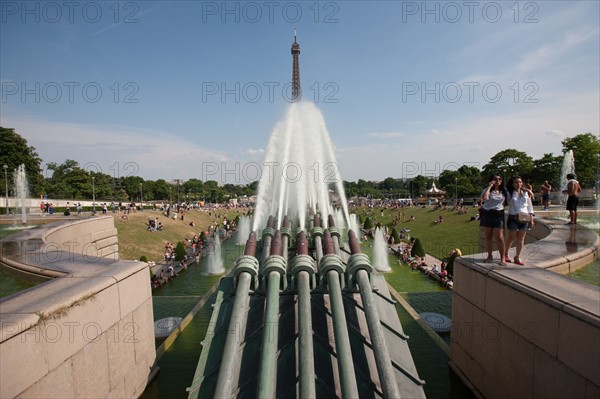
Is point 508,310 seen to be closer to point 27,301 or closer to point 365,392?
point 365,392

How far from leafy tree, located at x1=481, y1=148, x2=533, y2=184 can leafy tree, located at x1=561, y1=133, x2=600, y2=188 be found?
13.3 metres

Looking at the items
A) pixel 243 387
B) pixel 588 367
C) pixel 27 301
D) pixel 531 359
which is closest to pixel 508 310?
pixel 531 359

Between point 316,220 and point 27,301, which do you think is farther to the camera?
point 316,220

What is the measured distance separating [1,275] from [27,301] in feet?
12.3

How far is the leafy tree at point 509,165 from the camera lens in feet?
236

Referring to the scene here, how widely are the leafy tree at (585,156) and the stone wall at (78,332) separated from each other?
219 feet

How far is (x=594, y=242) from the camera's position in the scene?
9.30m

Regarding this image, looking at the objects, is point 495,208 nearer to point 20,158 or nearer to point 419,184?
point 20,158

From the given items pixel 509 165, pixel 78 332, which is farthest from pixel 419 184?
pixel 78 332

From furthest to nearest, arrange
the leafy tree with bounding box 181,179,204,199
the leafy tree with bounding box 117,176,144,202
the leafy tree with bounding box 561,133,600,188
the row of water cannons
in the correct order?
the leafy tree with bounding box 181,179,204,199, the leafy tree with bounding box 117,176,144,202, the leafy tree with bounding box 561,133,600,188, the row of water cannons

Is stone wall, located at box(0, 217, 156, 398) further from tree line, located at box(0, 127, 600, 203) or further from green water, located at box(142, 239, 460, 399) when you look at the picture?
tree line, located at box(0, 127, 600, 203)

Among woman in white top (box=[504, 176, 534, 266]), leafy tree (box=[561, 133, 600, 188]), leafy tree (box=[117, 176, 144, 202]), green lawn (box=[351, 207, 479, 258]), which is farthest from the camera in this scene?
leafy tree (box=[117, 176, 144, 202])

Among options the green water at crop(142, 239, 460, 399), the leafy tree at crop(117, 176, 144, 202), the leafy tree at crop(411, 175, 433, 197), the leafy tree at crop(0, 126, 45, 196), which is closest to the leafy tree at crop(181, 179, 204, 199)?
the leafy tree at crop(117, 176, 144, 202)

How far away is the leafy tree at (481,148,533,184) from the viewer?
71.9 metres
